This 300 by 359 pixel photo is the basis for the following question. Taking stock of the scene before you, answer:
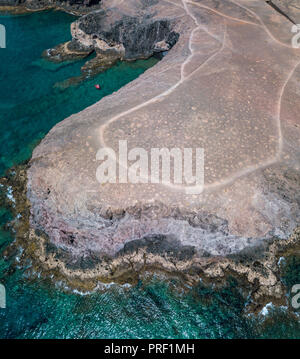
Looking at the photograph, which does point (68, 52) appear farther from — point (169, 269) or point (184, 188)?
point (169, 269)

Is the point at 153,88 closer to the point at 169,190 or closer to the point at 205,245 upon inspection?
the point at 169,190

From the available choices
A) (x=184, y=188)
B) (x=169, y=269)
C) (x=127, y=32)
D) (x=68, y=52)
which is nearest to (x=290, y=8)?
(x=127, y=32)

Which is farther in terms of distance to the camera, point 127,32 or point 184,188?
point 127,32

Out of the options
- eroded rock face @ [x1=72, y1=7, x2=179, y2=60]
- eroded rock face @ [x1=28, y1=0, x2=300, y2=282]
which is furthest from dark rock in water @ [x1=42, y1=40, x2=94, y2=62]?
eroded rock face @ [x1=28, y1=0, x2=300, y2=282]

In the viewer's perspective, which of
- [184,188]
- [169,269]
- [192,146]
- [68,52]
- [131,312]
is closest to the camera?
[131,312]

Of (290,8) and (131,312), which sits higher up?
(290,8)

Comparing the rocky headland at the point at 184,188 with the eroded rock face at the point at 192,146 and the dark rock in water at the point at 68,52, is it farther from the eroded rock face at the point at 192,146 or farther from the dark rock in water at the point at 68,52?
the dark rock in water at the point at 68,52

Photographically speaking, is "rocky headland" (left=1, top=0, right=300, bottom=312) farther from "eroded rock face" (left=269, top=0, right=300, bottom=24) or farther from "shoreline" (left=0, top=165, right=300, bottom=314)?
"eroded rock face" (left=269, top=0, right=300, bottom=24)

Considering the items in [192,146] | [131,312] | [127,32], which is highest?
[127,32]

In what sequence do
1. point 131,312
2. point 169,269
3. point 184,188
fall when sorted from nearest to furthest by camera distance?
point 131,312 → point 169,269 → point 184,188
